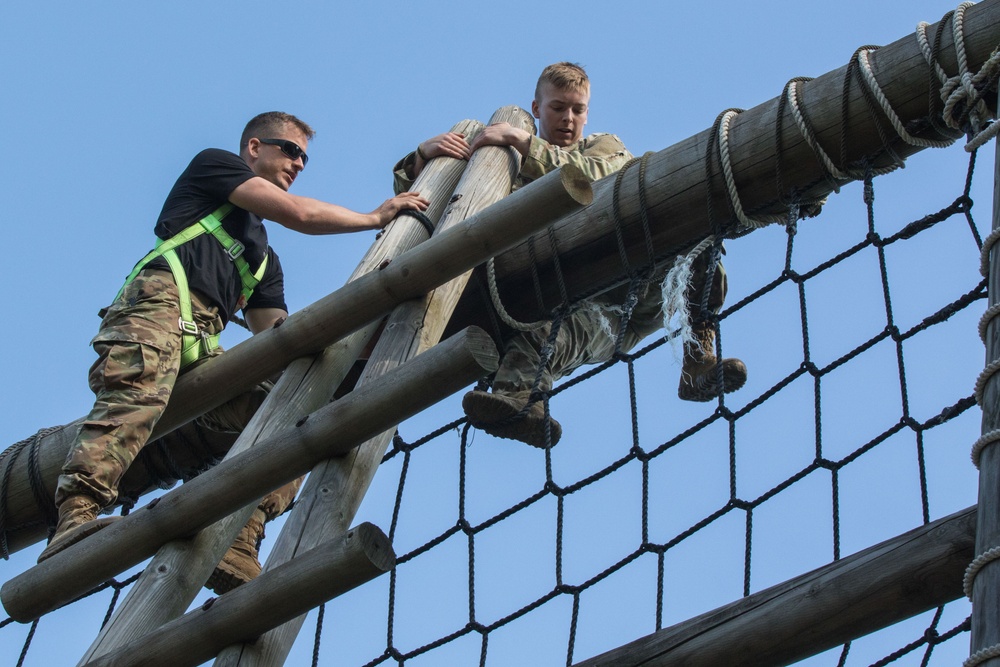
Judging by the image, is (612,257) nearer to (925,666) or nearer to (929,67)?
(929,67)

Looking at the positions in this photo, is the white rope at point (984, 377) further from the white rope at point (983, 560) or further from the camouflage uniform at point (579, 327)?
the camouflage uniform at point (579, 327)

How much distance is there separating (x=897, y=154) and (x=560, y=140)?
1.72 metres

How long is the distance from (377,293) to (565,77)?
1.85 m

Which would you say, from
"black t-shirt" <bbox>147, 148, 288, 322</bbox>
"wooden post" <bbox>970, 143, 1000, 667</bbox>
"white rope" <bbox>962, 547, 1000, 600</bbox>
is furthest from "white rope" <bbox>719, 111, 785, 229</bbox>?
"white rope" <bbox>962, 547, 1000, 600</bbox>

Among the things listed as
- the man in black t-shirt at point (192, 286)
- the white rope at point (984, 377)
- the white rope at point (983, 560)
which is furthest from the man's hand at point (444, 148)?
the white rope at point (983, 560)

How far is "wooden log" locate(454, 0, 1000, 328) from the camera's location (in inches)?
129

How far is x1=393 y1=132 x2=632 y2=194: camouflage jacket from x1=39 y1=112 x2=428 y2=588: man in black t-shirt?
1.04 ft

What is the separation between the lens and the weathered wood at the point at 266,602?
2396 mm

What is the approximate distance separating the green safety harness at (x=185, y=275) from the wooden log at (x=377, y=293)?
0.30 feet

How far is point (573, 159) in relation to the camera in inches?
169

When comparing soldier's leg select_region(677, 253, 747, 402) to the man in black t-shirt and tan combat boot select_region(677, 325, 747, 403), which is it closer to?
tan combat boot select_region(677, 325, 747, 403)

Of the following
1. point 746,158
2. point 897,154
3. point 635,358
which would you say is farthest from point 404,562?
point 897,154

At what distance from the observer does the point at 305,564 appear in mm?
2461

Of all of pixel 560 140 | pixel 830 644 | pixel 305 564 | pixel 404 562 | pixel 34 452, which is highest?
pixel 560 140
